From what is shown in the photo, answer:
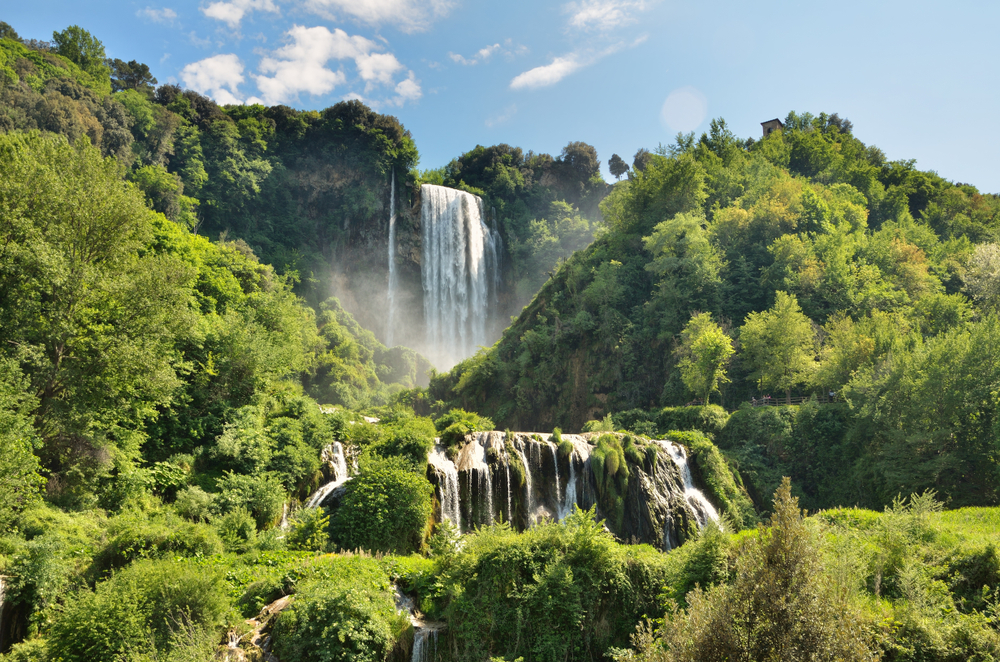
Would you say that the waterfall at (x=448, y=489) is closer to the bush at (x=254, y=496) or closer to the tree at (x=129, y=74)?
the bush at (x=254, y=496)

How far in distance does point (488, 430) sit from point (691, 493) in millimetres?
9756

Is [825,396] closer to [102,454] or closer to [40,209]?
[102,454]

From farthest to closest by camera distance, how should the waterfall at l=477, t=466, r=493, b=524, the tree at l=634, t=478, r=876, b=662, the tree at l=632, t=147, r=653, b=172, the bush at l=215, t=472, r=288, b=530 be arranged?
the tree at l=632, t=147, r=653, b=172, the waterfall at l=477, t=466, r=493, b=524, the bush at l=215, t=472, r=288, b=530, the tree at l=634, t=478, r=876, b=662

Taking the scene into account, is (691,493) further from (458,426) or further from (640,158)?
(640,158)

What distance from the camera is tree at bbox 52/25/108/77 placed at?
2303 inches

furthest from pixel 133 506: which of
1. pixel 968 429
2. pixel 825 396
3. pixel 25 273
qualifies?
pixel 825 396

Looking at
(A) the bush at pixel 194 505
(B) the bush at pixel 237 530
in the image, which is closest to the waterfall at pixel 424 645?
(B) the bush at pixel 237 530

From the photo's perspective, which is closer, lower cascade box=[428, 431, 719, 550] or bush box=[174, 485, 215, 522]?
bush box=[174, 485, 215, 522]

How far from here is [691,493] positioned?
25672mm

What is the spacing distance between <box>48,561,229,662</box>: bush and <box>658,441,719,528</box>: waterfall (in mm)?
19468

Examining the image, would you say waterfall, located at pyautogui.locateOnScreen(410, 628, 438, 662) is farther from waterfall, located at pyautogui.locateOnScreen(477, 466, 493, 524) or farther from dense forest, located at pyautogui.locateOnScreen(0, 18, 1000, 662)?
waterfall, located at pyautogui.locateOnScreen(477, 466, 493, 524)

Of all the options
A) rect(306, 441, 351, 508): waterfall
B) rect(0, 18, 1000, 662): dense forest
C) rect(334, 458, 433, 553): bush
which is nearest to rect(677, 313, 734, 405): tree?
rect(0, 18, 1000, 662): dense forest

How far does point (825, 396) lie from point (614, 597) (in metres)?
27.1

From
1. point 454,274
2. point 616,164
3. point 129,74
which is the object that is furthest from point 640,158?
point 129,74
